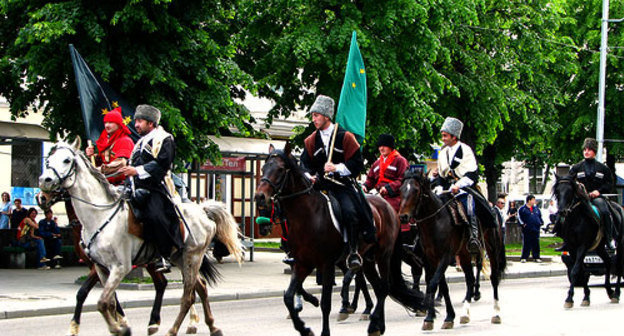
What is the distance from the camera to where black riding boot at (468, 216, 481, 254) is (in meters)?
13.0

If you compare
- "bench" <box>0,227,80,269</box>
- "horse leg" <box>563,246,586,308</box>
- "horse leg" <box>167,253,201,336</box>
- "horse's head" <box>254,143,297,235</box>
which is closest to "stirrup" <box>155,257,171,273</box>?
"horse leg" <box>167,253,201,336</box>

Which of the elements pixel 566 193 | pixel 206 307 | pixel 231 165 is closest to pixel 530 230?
pixel 231 165

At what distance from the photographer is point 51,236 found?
23734 millimetres

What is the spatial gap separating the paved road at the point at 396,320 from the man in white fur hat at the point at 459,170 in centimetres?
139

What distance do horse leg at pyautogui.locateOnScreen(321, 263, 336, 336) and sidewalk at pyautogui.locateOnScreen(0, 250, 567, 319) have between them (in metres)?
5.99

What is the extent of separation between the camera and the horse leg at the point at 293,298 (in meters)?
9.62

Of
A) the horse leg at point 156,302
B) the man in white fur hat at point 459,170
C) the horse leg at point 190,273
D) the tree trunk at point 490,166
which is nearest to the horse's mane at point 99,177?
the horse leg at point 190,273

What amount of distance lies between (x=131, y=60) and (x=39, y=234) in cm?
628

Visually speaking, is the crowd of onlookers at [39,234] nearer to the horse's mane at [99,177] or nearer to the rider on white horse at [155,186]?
the rider on white horse at [155,186]

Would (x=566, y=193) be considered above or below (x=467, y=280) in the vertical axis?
above

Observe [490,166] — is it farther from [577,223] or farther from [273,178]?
[273,178]

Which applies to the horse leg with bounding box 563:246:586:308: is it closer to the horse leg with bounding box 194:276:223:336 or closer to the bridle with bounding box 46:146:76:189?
the horse leg with bounding box 194:276:223:336

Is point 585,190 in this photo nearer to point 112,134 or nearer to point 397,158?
point 397,158

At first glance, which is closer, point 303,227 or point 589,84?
point 303,227
